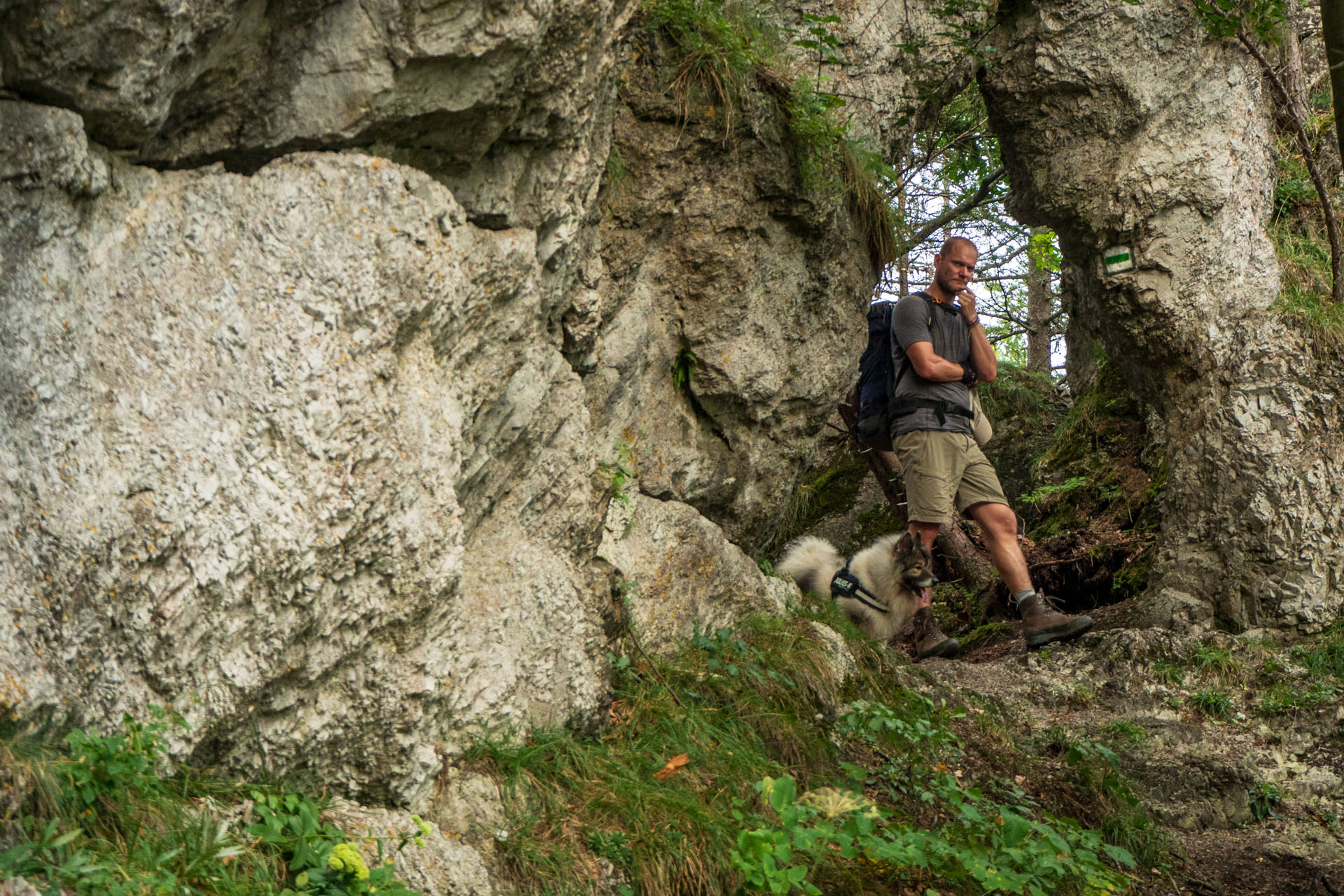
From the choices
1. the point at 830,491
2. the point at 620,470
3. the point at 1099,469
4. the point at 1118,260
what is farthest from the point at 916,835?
the point at 830,491

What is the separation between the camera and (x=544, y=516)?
15.1 feet

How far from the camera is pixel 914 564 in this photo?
7027 mm

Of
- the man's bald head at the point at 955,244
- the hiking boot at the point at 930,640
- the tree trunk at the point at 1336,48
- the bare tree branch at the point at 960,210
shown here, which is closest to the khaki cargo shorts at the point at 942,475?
the hiking boot at the point at 930,640

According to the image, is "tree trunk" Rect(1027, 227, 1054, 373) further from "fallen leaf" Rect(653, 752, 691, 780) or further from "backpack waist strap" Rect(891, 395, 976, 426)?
"fallen leaf" Rect(653, 752, 691, 780)

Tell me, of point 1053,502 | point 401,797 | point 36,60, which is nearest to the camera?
point 36,60

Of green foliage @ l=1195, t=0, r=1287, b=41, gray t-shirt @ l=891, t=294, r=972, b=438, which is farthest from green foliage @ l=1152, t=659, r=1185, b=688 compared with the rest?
green foliage @ l=1195, t=0, r=1287, b=41

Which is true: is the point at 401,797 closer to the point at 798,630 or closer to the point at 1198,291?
the point at 798,630

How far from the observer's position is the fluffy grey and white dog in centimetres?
708

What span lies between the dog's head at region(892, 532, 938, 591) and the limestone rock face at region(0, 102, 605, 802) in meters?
3.64

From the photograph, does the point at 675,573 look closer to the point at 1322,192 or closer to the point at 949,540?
the point at 949,540

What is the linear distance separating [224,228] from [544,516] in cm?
186

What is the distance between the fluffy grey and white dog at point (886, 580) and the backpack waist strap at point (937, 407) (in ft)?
2.79

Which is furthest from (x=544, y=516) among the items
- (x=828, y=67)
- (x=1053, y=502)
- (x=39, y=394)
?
(x=1053, y=502)

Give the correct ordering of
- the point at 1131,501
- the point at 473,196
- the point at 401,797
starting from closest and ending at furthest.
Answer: the point at 401,797 → the point at 473,196 → the point at 1131,501
